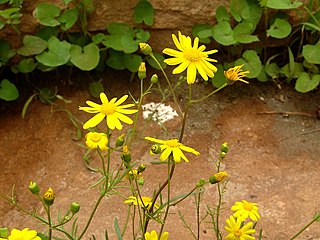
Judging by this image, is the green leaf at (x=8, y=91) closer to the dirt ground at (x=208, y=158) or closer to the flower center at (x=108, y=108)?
the dirt ground at (x=208, y=158)

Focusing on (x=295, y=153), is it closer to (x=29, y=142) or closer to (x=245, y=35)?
(x=245, y=35)

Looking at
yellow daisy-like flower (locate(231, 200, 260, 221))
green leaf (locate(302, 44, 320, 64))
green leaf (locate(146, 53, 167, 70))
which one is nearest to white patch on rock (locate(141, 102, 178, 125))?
green leaf (locate(146, 53, 167, 70))

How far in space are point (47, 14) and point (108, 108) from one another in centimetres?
125

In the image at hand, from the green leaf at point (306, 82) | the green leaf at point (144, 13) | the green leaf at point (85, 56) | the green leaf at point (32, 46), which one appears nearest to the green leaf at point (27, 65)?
the green leaf at point (32, 46)

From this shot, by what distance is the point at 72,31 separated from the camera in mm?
3000

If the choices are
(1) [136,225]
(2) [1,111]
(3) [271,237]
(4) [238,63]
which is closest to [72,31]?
(2) [1,111]

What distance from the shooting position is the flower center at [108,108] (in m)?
1.72

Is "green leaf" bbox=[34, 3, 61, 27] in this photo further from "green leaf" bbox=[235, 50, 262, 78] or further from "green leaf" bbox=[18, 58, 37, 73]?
"green leaf" bbox=[235, 50, 262, 78]

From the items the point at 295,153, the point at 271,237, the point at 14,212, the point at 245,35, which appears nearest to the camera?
the point at 271,237

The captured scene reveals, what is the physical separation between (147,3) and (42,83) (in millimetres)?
583

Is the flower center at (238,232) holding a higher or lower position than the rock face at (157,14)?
higher

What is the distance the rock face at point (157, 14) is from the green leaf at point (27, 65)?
12 cm

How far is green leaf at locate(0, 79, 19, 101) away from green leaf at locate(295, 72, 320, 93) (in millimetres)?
1155

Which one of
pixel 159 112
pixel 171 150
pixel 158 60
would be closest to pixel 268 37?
pixel 158 60
